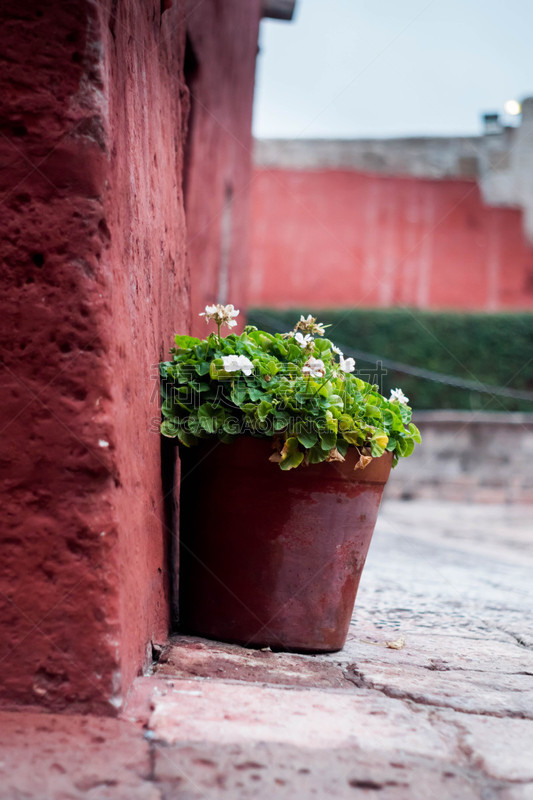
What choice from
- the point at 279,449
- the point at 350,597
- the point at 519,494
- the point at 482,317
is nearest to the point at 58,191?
the point at 279,449

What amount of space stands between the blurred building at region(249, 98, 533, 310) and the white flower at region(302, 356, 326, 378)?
11.8m

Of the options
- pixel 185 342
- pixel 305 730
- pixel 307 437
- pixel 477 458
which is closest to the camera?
pixel 305 730

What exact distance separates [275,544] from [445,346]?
853 centimetres

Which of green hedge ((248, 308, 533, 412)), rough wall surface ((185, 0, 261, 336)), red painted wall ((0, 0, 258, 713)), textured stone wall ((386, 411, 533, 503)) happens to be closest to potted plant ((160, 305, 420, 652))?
red painted wall ((0, 0, 258, 713))

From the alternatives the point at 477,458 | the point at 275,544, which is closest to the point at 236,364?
the point at 275,544

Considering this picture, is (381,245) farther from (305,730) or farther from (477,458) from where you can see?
(305,730)

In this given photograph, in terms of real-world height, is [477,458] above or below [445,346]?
below

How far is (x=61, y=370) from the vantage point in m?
1.17

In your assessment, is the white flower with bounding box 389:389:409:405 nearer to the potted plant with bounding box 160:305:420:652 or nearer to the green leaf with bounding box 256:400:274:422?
the potted plant with bounding box 160:305:420:652

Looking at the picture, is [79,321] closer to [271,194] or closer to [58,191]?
[58,191]

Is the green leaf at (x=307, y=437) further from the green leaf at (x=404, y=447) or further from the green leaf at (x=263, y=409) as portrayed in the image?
the green leaf at (x=404, y=447)

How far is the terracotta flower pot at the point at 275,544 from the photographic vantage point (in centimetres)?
162

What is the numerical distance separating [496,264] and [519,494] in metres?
6.94

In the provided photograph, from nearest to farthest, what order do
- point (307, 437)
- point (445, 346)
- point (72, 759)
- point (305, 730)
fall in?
point (72, 759), point (305, 730), point (307, 437), point (445, 346)
